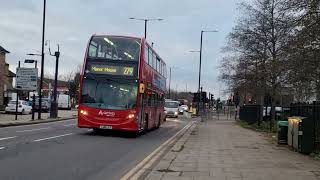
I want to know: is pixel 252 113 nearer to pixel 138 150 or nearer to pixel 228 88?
pixel 228 88

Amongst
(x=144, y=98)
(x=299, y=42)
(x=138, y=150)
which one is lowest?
(x=138, y=150)

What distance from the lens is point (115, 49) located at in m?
25.5

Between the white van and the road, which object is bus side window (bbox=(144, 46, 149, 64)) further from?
the white van

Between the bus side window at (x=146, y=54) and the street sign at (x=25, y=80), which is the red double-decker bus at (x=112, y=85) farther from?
the street sign at (x=25, y=80)

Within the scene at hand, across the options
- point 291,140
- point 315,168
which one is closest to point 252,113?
point 291,140

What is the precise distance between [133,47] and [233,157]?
31.9 ft

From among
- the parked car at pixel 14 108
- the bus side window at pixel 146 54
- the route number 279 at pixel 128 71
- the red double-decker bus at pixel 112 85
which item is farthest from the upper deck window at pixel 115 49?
the parked car at pixel 14 108

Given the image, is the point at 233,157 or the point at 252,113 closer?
the point at 233,157

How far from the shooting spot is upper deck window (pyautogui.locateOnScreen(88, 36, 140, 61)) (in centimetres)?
2538

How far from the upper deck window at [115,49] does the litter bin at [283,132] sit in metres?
6.81

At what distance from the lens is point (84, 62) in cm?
2534

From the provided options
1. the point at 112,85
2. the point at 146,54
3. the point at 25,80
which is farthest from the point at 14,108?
the point at 112,85

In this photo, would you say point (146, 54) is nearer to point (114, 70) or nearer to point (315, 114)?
point (114, 70)

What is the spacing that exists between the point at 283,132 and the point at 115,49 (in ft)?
26.6
